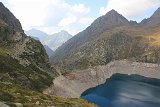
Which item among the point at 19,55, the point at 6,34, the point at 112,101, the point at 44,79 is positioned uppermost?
the point at 6,34

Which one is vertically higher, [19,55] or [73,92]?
[19,55]

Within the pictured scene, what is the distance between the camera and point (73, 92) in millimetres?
176875

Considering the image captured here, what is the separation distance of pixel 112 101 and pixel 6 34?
80.0 m

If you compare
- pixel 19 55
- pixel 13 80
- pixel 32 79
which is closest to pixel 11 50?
pixel 19 55

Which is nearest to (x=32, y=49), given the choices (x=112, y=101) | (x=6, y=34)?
(x=6, y=34)

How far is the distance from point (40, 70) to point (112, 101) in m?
47.0

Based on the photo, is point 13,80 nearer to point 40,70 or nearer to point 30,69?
point 30,69

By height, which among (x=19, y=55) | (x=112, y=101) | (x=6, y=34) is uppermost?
(x=6, y=34)

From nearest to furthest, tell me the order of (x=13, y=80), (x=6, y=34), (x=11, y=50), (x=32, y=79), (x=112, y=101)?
(x=13, y=80), (x=32, y=79), (x=112, y=101), (x=11, y=50), (x=6, y=34)

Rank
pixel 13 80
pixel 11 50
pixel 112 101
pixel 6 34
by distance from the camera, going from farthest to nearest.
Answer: pixel 6 34 < pixel 11 50 < pixel 112 101 < pixel 13 80

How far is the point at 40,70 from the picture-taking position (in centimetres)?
18112

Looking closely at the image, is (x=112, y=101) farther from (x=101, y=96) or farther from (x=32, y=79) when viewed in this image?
(x=32, y=79)

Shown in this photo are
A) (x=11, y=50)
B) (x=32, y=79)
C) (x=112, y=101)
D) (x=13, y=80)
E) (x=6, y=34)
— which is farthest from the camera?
(x=6, y=34)

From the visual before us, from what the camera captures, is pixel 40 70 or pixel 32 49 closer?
pixel 40 70
